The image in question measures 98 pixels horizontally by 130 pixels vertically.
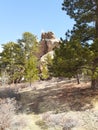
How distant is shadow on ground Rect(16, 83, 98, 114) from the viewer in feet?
64.2

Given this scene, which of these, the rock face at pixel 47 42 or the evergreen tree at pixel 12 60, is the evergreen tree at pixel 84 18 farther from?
the rock face at pixel 47 42

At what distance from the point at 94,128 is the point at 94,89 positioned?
801cm

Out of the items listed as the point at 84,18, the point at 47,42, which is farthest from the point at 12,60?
the point at 84,18

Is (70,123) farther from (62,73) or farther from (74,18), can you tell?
(74,18)

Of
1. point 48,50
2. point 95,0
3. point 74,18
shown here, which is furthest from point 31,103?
point 48,50

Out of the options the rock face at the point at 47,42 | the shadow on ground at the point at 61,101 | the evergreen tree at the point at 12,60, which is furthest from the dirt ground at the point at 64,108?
the rock face at the point at 47,42

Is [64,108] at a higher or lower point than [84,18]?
lower

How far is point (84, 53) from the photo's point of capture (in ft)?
64.4

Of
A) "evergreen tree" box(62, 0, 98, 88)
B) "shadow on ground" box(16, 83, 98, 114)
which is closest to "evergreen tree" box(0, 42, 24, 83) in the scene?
"shadow on ground" box(16, 83, 98, 114)

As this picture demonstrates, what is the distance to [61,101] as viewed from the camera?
21.2 meters

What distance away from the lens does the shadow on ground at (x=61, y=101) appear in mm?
19578

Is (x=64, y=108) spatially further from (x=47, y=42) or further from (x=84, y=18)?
(x=47, y=42)

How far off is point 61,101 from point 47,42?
166ft

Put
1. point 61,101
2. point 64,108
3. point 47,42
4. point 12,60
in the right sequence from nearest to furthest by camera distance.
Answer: point 64,108
point 61,101
point 12,60
point 47,42
